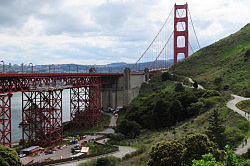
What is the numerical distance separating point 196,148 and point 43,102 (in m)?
26.0

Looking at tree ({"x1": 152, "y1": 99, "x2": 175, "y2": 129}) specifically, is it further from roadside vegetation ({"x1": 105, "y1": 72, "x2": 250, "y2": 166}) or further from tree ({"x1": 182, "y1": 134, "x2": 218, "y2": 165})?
tree ({"x1": 182, "y1": 134, "x2": 218, "y2": 165})

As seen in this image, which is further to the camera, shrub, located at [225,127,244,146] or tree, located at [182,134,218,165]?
shrub, located at [225,127,244,146]

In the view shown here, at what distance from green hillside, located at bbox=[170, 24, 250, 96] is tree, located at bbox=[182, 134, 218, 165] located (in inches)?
1011

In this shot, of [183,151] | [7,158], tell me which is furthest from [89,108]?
[183,151]

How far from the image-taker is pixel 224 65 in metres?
66.6

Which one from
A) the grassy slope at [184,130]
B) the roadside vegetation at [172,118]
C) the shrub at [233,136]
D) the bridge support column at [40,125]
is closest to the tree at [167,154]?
the grassy slope at [184,130]

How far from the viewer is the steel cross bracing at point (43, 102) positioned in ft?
106

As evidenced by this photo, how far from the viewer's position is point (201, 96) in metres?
43.2

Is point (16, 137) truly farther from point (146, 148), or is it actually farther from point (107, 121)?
point (146, 148)

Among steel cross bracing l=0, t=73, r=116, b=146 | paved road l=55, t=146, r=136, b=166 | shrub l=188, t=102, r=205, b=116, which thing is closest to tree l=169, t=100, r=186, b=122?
shrub l=188, t=102, r=205, b=116

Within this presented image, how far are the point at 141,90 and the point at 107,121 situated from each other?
15.0m

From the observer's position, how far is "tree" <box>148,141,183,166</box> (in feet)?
62.1

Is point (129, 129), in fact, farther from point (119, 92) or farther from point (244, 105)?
point (119, 92)

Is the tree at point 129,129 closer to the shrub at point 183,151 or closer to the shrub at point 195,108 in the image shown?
the shrub at point 195,108
